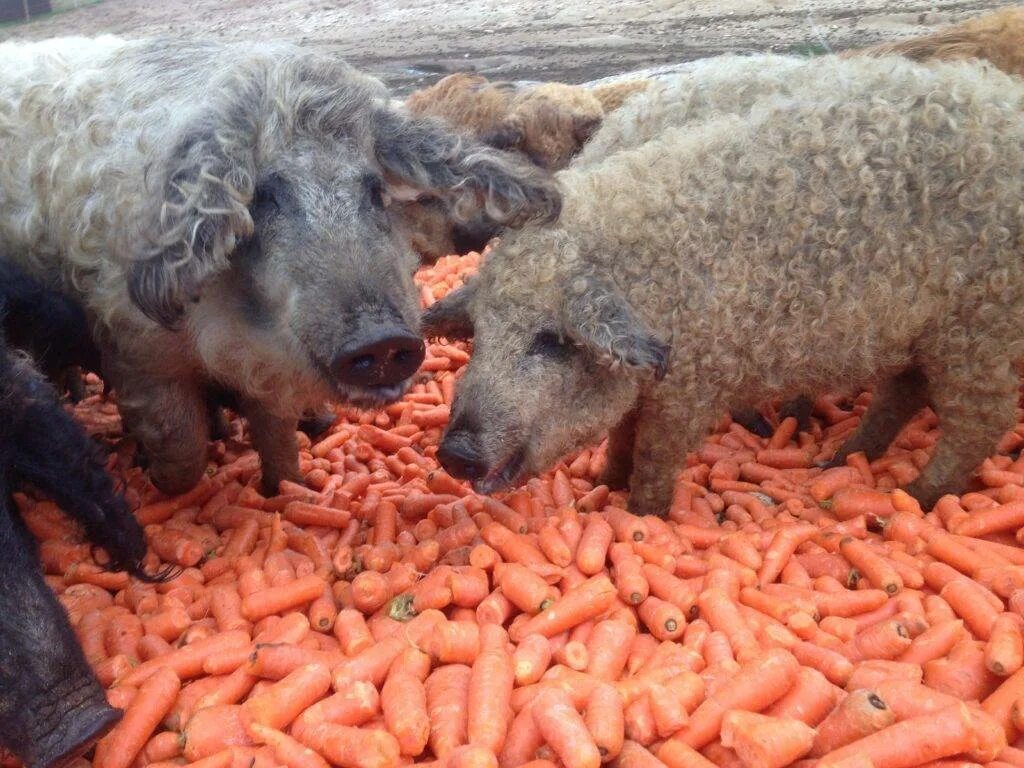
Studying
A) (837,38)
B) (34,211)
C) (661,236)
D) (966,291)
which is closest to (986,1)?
(837,38)

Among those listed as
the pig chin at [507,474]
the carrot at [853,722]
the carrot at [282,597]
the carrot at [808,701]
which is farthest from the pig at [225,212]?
the carrot at [853,722]

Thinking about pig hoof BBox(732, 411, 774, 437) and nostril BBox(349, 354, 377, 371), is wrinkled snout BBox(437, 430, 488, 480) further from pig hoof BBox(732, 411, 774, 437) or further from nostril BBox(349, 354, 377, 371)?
pig hoof BBox(732, 411, 774, 437)

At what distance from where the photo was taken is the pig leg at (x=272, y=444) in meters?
4.02

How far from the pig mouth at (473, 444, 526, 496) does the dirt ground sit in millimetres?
6093

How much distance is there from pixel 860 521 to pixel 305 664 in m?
A: 2.19

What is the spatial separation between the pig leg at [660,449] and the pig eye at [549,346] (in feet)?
1.51

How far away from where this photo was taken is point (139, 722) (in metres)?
2.63

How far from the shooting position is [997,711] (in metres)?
2.45

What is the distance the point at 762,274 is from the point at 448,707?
1.95 metres

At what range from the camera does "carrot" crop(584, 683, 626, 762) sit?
2348mm

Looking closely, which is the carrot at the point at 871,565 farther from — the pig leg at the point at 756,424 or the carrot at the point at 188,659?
the carrot at the point at 188,659

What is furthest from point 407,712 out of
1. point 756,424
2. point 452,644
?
point 756,424

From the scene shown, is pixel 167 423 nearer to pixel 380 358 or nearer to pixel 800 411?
pixel 380 358

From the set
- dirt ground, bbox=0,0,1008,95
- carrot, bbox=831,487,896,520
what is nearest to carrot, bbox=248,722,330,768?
carrot, bbox=831,487,896,520
